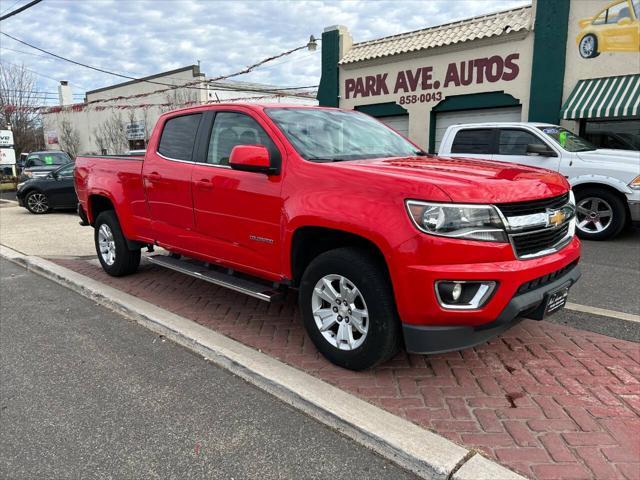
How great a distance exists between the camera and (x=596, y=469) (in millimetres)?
2389

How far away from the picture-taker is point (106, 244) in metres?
6.14

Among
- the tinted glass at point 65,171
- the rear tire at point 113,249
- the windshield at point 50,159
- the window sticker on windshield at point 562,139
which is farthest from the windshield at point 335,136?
the windshield at point 50,159

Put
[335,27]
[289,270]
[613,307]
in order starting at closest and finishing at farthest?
[289,270] → [613,307] → [335,27]

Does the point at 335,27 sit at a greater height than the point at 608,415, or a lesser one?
greater

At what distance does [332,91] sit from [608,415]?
597 inches

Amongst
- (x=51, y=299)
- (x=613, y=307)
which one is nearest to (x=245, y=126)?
(x=51, y=299)

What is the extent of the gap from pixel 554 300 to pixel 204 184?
2859 mm

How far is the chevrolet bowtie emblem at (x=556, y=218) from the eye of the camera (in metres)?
3.17

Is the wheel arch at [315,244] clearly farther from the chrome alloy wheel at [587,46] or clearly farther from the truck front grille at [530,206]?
the chrome alloy wheel at [587,46]

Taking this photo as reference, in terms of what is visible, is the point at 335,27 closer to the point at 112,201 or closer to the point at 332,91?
the point at 332,91

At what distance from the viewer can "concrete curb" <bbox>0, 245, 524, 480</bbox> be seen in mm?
2443

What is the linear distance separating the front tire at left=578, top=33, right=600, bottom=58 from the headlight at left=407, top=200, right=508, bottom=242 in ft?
35.7

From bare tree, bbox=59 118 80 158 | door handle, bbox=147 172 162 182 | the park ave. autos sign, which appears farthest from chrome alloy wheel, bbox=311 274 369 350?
bare tree, bbox=59 118 80 158

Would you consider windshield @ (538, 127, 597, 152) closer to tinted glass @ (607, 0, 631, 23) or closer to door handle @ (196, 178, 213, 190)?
tinted glass @ (607, 0, 631, 23)
